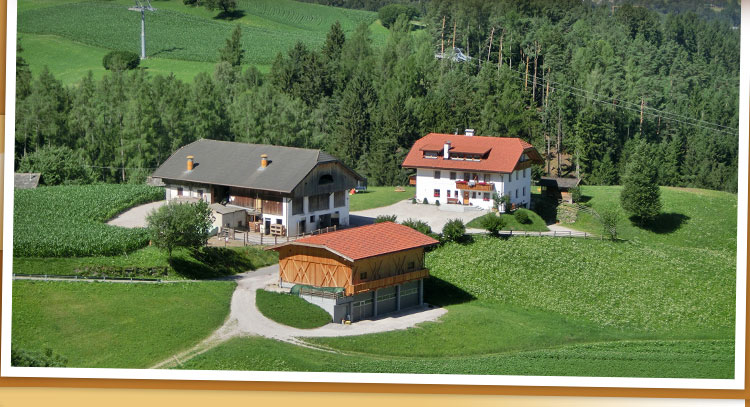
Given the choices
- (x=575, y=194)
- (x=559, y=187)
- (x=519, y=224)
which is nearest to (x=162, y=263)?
(x=519, y=224)

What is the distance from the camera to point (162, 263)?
52.2 meters

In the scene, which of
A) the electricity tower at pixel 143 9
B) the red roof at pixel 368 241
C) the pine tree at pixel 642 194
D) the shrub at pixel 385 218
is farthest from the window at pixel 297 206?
the electricity tower at pixel 143 9

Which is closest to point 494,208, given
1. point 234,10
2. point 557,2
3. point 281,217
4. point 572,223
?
point 572,223

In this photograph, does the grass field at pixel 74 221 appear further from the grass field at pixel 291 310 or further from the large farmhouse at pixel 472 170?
the large farmhouse at pixel 472 170

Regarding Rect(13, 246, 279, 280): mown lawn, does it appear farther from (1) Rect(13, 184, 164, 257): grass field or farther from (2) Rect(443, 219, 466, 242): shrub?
(2) Rect(443, 219, 466, 242): shrub

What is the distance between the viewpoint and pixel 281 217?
59.0m

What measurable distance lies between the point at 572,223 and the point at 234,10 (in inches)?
2058

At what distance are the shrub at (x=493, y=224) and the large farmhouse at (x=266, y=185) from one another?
788 centimetres

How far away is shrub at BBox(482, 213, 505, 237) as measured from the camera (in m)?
60.2

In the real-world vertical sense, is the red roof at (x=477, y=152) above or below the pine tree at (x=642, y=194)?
above

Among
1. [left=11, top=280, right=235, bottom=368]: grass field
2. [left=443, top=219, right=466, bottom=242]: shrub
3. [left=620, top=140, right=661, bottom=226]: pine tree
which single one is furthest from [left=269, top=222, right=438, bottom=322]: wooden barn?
[left=620, top=140, right=661, bottom=226]: pine tree

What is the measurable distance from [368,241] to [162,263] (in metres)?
9.92

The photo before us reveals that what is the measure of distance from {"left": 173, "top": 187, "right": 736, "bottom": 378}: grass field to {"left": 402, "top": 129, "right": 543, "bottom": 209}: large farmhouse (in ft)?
24.7

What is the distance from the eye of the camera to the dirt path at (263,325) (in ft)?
144
